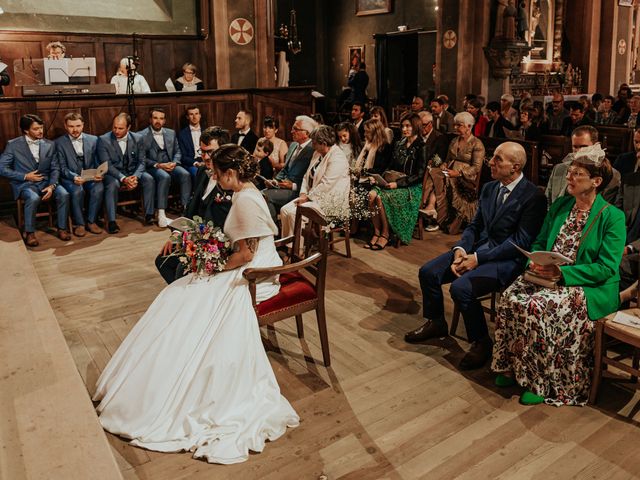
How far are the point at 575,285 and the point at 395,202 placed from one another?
114 inches

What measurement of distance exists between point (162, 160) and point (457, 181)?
3360mm

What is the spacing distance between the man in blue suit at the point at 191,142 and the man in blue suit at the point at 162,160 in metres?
0.09

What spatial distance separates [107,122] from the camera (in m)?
7.24

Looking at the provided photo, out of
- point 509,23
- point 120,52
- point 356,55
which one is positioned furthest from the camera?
point 356,55

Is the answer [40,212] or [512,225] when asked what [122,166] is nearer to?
[40,212]

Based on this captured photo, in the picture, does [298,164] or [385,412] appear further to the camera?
[298,164]

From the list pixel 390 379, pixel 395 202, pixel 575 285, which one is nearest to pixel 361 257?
pixel 395 202

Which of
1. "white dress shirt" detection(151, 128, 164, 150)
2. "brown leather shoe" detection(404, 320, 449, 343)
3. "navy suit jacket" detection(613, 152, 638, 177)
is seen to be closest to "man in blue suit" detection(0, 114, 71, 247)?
"white dress shirt" detection(151, 128, 164, 150)

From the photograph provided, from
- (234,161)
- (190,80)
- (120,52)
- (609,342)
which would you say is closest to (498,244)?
(609,342)

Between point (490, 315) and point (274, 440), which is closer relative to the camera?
point (274, 440)

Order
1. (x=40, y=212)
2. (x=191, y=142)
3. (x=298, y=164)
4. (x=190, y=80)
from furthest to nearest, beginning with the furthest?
(x=190, y=80) → (x=191, y=142) → (x=40, y=212) → (x=298, y=164)

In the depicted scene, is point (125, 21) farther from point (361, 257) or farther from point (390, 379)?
point (390, 379)

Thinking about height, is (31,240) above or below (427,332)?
above

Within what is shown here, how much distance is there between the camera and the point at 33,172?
254 inches
